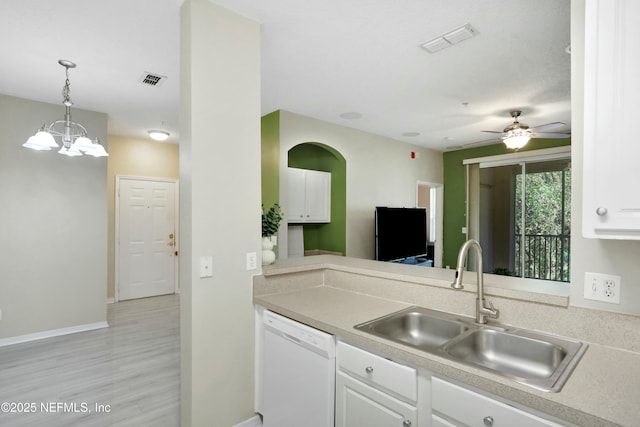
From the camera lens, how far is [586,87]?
43.3 inches

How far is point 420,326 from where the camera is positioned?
1796 millimetres

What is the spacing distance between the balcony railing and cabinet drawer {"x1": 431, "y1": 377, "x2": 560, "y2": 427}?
15.8ft

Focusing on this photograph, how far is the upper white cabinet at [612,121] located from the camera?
1006 millimetres

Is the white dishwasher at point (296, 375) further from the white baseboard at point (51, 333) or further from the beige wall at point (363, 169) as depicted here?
the white baseboard at point (51, 333)

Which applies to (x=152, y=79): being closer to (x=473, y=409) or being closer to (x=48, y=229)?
(x=48, y=229)

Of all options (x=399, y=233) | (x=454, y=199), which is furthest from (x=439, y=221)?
(x=399, y=233)

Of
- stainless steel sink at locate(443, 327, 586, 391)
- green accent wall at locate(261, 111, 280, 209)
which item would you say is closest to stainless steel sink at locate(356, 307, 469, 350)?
stainless steel sink at locate(443, 327, 586, 391)

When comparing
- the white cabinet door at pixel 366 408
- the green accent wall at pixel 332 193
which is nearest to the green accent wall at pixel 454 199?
the green accent wall at pixel 332 193

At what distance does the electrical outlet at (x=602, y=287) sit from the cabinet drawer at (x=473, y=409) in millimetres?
634

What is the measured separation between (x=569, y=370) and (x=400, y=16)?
7.26 ft

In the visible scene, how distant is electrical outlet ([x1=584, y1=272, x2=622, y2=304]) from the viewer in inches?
50.4

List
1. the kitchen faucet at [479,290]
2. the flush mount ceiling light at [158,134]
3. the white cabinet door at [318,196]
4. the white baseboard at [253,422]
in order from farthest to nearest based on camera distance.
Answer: the flush mount ceiling light at [158,134], the white cabinet door at [318,196], the white baseboard at [253,422], the kitchen faucet at [479,290]

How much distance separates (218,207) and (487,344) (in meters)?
1.61

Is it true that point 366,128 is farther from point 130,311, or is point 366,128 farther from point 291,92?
point 130,311
